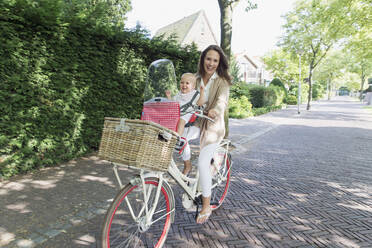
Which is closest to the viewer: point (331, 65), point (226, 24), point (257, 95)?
point (226, 24)

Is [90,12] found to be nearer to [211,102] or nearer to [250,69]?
[211,102]

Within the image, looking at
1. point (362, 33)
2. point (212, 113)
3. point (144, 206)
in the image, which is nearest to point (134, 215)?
point (144, 206)

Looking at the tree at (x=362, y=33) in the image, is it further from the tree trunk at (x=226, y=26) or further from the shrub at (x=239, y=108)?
the tree trunk at (x=226, y=26)

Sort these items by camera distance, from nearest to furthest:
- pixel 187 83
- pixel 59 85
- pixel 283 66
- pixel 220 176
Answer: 1. pixel 187 83
2. pixel 220 176
3. pixel 59 85
4. pixel 283 66

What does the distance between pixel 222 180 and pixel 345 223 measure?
1660 mm

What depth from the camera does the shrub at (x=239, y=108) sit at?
48.7 ft

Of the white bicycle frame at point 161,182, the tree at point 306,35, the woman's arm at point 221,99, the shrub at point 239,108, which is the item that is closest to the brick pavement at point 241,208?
the white bicycle frame at point 161,182

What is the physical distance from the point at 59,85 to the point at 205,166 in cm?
349

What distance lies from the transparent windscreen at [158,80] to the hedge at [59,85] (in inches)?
108

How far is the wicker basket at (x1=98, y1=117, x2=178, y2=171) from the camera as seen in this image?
5.93 feet

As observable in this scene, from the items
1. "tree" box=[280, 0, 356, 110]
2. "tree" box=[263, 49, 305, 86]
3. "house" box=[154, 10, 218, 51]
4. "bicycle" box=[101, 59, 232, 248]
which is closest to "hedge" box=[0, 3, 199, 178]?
"bicycle" box=[101, 59, 232, 248]

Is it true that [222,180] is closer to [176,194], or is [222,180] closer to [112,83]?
[176,194]

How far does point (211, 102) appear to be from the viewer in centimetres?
275

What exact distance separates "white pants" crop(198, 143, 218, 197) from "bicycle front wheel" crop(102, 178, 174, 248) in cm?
49
